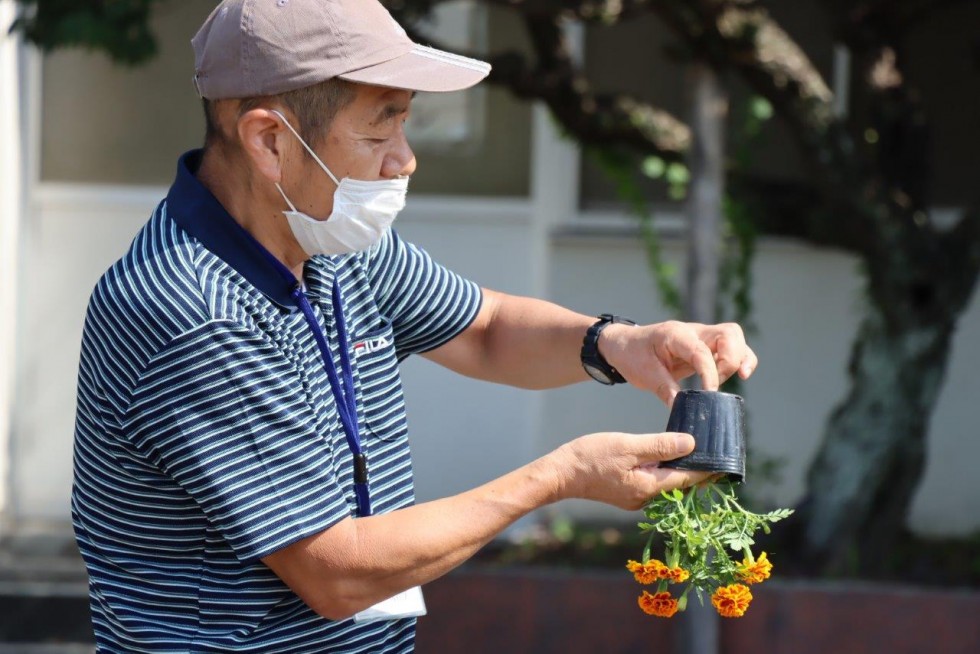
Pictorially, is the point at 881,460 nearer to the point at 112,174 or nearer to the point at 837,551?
the point at 837,551

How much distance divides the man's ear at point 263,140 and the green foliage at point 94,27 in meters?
2.14

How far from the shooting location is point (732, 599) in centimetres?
198

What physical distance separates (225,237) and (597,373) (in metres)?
0.79

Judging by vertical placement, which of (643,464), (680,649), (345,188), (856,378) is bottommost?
(680,649)

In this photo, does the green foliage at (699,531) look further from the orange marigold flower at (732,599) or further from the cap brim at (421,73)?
the cap brim at (421,73)

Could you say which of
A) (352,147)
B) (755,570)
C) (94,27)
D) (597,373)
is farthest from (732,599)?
(94,27)

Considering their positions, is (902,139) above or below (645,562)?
above

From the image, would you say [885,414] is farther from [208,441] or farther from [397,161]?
[208,441]

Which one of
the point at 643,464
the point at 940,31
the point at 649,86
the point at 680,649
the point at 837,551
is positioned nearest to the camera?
the point at 643,464

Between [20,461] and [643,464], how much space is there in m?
5.29

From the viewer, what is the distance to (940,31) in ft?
19.0

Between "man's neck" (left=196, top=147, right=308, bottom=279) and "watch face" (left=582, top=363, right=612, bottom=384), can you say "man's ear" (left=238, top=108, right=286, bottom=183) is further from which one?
"watch face" (left=582, top=363, right=612, bottom=384)

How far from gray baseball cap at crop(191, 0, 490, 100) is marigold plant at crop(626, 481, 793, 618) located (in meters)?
0.78

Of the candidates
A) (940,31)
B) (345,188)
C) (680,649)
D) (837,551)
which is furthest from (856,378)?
(345,188)
